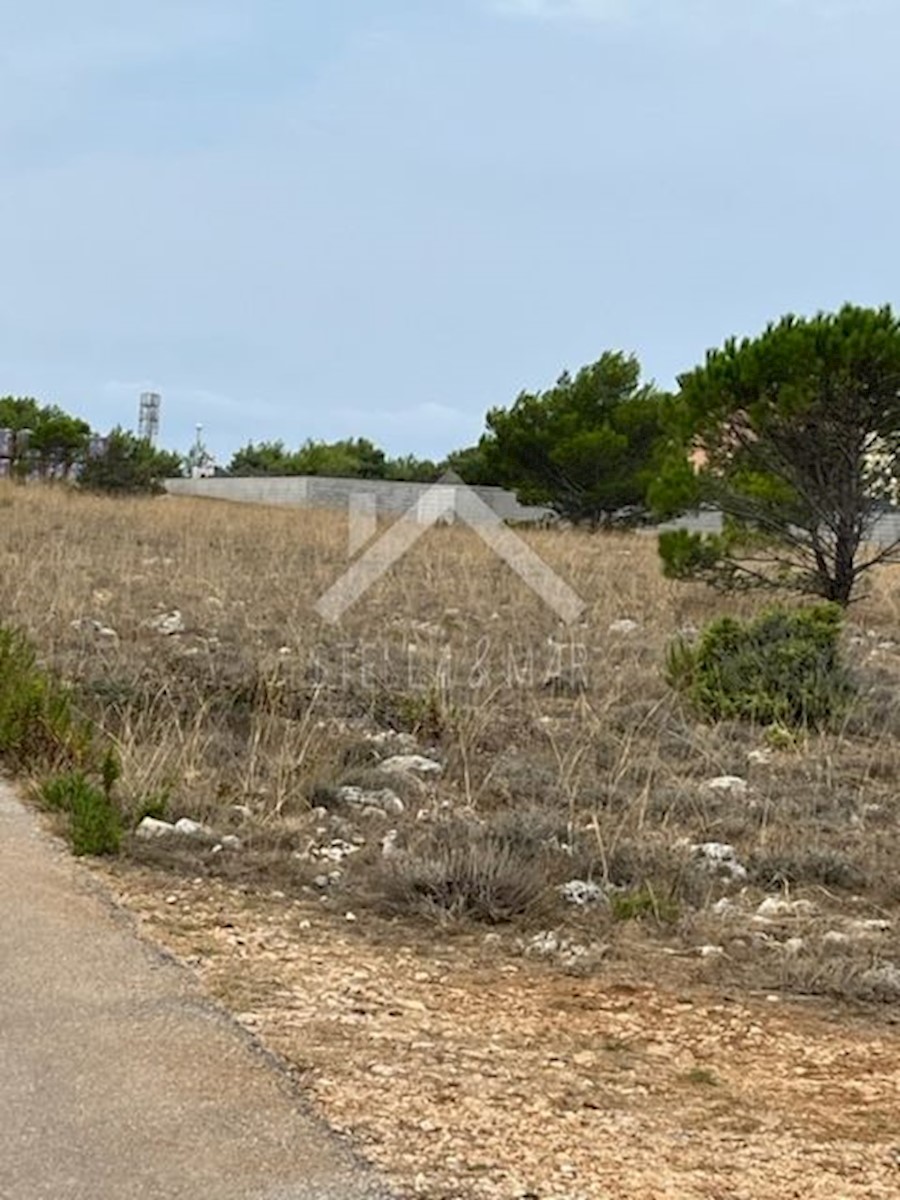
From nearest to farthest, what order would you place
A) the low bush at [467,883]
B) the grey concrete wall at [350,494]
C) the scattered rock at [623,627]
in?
the low bush at [467,883]
the scattered rock at [623,627]
the grey concrete wall at [350,494]

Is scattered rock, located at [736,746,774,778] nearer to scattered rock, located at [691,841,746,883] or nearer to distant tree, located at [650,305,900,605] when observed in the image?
scattered rock, located at [691,841,746,883]

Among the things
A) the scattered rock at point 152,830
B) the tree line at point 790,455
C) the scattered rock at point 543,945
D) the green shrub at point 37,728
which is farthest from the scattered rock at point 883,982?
the tree line at point 790,455

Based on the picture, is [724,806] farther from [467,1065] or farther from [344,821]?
[467,1065]

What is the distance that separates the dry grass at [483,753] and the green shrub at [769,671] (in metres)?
0.20

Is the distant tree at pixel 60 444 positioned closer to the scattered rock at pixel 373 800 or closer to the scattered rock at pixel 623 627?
the scattered rock at pixel 623 627

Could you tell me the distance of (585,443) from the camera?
26234mm

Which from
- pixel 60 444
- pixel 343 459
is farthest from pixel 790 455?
pixel 343 459

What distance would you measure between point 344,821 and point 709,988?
1.86 metres

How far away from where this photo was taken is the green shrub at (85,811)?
4.40 metres

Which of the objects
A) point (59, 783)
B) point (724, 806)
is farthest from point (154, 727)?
point (724, 806)

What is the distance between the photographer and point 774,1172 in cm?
238

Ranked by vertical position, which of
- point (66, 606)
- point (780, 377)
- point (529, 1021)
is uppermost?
point (780, 377)

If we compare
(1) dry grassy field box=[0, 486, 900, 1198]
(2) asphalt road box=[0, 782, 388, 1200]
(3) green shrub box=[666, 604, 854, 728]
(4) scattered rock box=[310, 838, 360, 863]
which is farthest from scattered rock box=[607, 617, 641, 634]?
(2) asphalt road box=[0, 782, 388, 1200]

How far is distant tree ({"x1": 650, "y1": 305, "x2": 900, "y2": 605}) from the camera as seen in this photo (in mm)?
11055
